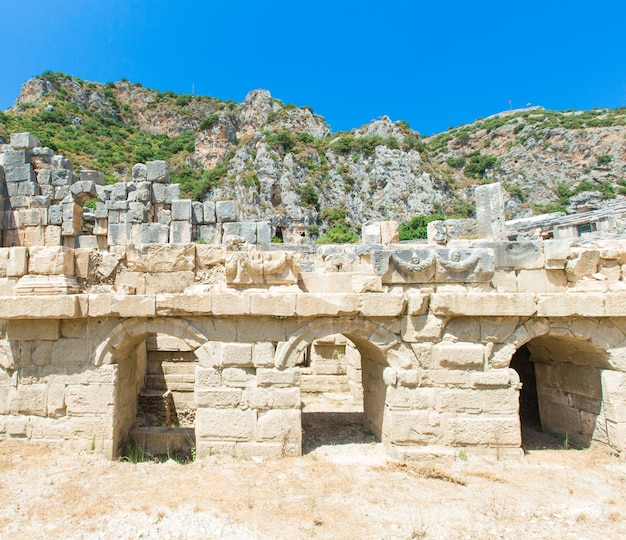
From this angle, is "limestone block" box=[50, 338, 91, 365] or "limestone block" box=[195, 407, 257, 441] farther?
"limestone block" box=[50, 338, 91, 365]

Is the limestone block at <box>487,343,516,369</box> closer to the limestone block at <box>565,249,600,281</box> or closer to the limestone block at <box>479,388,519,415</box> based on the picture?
the limestone block at <box>479,388,519,415</box>

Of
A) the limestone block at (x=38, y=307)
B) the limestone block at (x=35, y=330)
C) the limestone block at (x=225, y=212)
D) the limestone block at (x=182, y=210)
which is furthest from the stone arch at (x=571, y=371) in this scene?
the limestone block at (x=182, y=210)

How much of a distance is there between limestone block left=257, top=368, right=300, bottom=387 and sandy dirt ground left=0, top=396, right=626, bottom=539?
1030 mm

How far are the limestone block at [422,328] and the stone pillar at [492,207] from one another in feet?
29.1

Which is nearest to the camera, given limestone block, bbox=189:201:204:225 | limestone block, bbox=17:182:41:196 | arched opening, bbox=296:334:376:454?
arched opening, bbox=296:334:376:454

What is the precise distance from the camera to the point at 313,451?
6148 mm

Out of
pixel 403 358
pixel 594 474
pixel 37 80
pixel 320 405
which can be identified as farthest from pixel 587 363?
pixel 37 80

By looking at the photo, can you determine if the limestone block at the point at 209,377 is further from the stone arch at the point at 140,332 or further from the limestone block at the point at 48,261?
the limestone block at the point at 48,261

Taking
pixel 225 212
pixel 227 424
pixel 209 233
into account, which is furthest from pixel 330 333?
pixel 209 233

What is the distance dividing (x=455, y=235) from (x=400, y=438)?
552 cm

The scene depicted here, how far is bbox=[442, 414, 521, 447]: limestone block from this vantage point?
5770 mm

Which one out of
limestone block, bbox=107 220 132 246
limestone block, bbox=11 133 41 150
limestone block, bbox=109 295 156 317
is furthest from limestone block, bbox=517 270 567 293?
limestone block, bbox=11 133 41 150

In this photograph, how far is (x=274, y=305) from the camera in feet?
18.6

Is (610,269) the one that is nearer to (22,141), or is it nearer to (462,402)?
(462,402)
